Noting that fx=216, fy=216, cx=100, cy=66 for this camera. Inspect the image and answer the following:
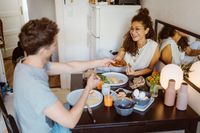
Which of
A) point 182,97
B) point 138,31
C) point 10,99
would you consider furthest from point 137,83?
point 10,99

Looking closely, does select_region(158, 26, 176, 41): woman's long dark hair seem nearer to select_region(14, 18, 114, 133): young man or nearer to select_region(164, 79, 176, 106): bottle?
select_region(164, 79, 176, 106): bottle

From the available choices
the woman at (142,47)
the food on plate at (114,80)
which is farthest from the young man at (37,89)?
the woman at (142,47)

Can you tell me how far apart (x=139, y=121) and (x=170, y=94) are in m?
0.30

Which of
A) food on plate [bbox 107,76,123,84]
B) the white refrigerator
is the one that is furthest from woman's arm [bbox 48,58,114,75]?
the white refrigerator

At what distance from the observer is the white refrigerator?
8.27 feet

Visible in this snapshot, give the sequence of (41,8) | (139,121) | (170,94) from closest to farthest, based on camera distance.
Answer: (139,121) → (170,94) → (41,8)

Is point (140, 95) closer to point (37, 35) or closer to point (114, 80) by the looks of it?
point (114, 80)

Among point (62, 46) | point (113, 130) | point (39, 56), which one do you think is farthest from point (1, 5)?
point (113, 130)

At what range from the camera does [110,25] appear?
102 inches

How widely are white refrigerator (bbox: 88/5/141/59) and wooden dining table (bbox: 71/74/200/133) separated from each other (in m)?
1.34

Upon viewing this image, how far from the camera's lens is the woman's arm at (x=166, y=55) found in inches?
71.6

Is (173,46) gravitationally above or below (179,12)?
below

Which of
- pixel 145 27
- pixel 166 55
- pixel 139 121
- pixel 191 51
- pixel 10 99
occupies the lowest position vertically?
pixel 10 99

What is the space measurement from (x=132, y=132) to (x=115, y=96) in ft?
0.96
